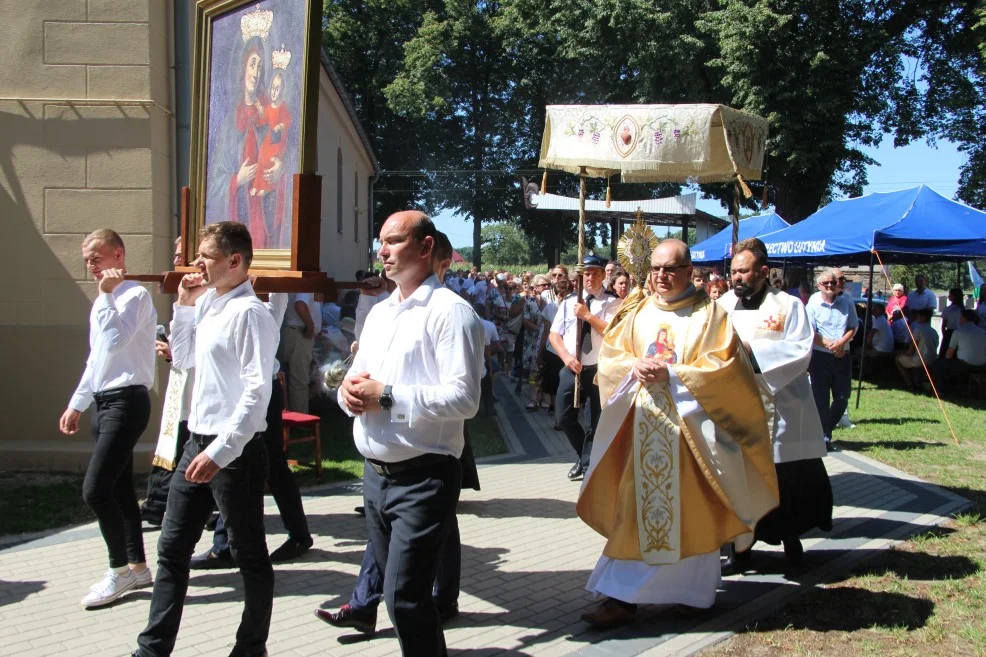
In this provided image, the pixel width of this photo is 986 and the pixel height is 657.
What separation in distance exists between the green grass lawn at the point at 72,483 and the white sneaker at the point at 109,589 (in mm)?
1827

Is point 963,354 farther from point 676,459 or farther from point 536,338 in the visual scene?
point 676,459

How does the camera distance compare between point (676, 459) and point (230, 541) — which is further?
point (676, 459)

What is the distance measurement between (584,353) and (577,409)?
48 cm

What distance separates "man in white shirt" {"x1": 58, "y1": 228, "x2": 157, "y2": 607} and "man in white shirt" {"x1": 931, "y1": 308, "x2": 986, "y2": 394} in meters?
13.5

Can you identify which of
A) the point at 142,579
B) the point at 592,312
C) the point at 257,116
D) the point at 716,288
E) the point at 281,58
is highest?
the point at 281,58

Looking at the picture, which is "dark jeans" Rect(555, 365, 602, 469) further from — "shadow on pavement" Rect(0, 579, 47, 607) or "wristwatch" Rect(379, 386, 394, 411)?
"wristwatch" Rect(379, 386, 394, 411)

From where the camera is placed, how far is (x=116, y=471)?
4492 mm

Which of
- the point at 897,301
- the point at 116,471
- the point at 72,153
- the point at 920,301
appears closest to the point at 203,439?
the point at 116,471

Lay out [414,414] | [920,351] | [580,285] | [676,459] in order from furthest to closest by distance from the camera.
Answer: [920,351]
[580,285]
[676,459]
[414,414]

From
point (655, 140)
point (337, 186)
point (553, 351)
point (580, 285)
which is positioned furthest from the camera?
point (337, 186)

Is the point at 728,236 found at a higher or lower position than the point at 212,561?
higher

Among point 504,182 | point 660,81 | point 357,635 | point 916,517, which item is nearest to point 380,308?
point 357,635

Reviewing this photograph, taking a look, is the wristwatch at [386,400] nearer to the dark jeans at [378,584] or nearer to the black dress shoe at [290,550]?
the dark jeans at [378,584]

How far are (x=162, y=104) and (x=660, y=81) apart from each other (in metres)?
21.4
